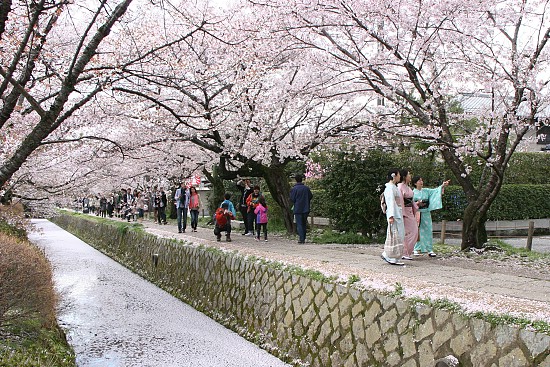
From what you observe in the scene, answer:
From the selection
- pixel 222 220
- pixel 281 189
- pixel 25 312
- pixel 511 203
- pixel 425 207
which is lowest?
pixel 25 312

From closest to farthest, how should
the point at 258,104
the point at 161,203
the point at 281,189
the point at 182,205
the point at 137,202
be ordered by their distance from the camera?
the point at 258,104 < the point at 281,189 < the point at 182,205 < the point at 161,203 < the point at 137,202

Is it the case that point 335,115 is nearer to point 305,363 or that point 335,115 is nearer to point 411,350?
point 305,363

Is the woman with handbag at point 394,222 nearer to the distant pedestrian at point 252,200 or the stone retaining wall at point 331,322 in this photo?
the stone retaining wall at point 331,322

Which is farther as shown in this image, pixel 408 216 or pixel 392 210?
pixel 408 216

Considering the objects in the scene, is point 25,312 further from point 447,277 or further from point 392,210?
point 447,277

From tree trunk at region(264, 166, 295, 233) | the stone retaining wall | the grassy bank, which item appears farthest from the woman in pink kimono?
tree trunk at region(264, 166, 295, 233)

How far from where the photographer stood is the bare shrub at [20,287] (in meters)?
4.94

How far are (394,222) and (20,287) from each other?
5.06 metres

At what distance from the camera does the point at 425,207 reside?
947 centimetres

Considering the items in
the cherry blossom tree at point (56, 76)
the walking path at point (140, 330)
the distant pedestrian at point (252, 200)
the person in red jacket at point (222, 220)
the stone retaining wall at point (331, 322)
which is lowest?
the walking path at point (140, 330)

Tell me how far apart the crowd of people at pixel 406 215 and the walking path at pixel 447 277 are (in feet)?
0.87

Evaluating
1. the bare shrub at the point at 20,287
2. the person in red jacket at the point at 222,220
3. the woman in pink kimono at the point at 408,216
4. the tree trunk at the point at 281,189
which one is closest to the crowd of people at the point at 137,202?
the tree trunk at the point at 281,189

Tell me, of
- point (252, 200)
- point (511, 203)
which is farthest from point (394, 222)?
point (511, 203)

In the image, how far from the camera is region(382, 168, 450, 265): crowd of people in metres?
7.64
